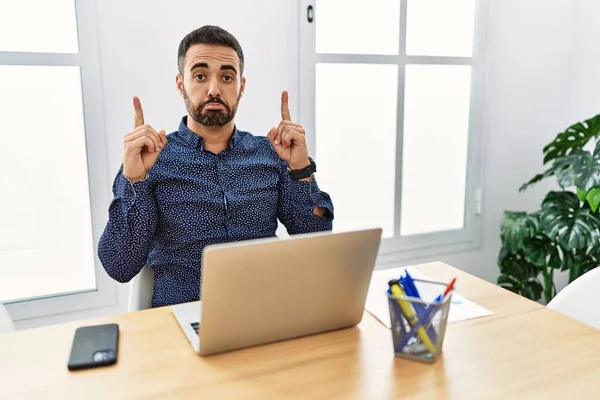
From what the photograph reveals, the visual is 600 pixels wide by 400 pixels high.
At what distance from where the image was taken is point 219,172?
157 cm

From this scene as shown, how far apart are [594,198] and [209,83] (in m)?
1.54

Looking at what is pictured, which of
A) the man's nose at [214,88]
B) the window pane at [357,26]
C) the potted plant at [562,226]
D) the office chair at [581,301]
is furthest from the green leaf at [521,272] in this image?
the man's nose at [214,88]

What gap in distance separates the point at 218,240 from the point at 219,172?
7.7 inches

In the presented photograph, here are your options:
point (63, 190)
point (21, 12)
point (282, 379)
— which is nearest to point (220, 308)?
point (282, 379)

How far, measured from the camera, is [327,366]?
92cm

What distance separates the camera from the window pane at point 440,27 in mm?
2545

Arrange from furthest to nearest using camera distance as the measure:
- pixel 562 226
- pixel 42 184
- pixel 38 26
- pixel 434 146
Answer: pixel 434 146 → pixel 562 226 → pixel 42 184 → pixel 38 26

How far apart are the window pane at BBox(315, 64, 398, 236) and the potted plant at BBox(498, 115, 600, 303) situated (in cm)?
59

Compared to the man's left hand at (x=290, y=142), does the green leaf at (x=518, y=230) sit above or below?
below

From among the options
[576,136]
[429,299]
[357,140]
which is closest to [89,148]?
[357,140]

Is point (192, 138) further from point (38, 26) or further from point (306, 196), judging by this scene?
point (38, 26)

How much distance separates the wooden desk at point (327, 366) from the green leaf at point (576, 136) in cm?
154

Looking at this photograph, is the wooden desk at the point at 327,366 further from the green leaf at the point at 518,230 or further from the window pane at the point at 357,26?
the window pane at the point at 357,26

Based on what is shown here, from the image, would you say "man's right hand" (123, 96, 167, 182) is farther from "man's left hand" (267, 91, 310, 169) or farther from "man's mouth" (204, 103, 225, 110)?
"man's left hand" (267, 91, 310, 169)
